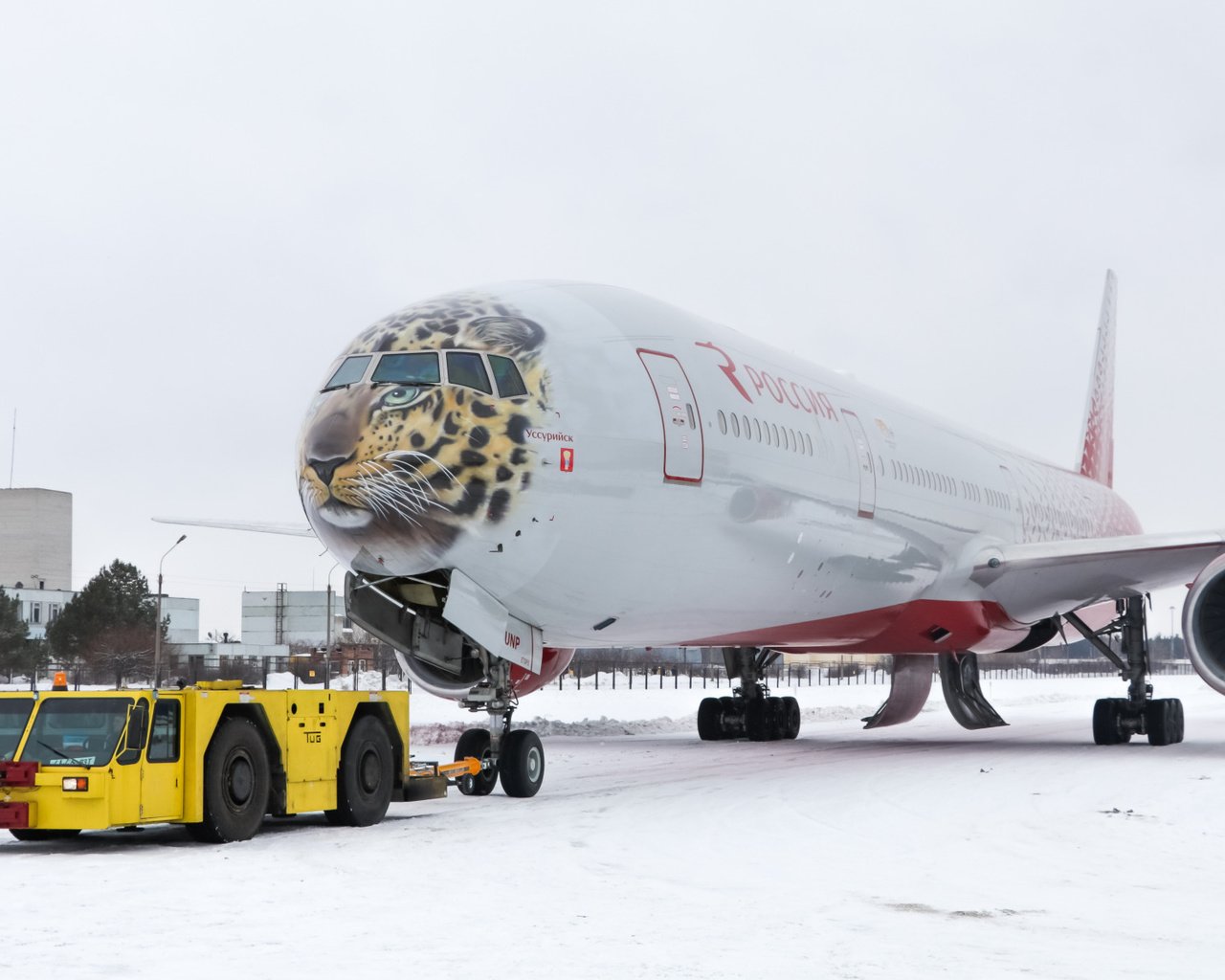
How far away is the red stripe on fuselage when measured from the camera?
54.5 ft

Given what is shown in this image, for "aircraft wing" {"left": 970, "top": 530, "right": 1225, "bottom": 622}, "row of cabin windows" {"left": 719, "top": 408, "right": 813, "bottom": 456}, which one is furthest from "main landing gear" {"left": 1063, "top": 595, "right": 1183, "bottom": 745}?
"row of cabin windows" {"left": 719, "top": 408, "right": 813, "bottom": 456}

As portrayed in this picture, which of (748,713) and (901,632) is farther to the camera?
(748,713)

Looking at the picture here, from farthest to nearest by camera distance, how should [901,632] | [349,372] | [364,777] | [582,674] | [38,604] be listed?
[38,604], [582,674], [901,632], [349,372], [364,777]

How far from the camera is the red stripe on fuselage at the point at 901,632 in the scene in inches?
654

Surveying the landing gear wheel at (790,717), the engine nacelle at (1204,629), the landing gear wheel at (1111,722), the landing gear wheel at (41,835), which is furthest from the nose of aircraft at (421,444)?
the landing gear wheel at (790,717)

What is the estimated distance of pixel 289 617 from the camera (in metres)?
80.7

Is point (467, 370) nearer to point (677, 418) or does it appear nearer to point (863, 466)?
point (677, 418)

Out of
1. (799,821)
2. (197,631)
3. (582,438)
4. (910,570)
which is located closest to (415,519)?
(582,438)

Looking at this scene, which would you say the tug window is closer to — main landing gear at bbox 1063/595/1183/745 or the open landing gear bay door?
the open landing gear bay door

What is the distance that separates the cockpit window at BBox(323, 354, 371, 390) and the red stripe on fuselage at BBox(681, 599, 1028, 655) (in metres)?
4.90

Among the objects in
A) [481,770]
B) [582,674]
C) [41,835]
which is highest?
[481,770]

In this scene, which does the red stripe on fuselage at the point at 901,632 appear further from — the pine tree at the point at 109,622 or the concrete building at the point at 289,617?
the concrete building at the point at 289,617

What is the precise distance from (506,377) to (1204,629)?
916 cm

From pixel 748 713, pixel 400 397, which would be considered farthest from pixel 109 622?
pixel 400 397
